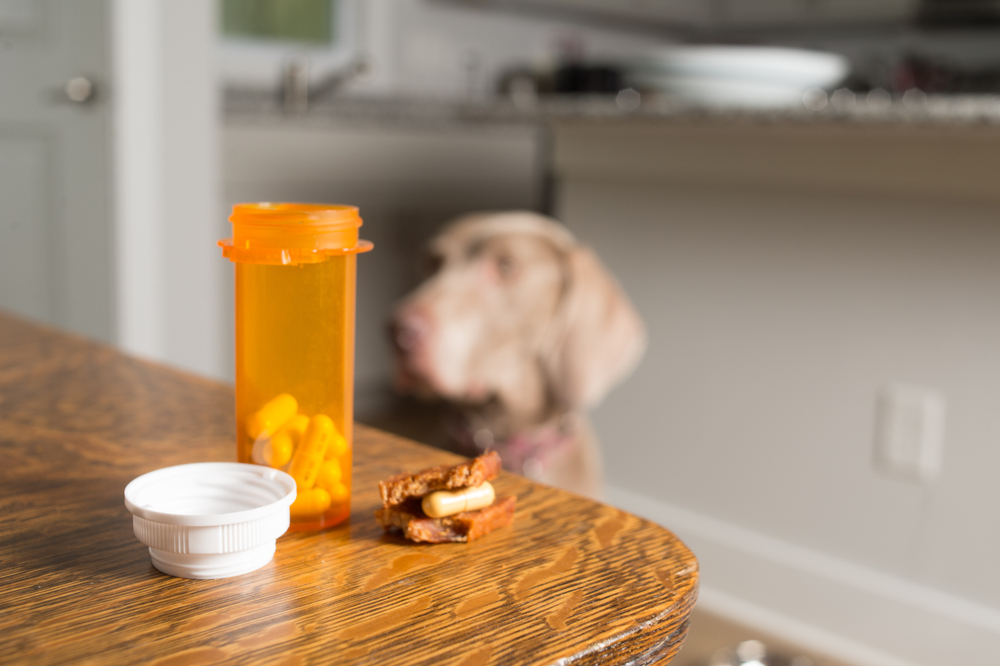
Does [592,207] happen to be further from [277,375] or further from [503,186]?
[277,375]

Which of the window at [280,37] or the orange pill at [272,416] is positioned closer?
the orange pill at [272,416]

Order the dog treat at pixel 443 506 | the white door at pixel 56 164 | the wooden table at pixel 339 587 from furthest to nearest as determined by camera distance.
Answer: the white door at pixel 56 164
the dog treat at pixel 443 506
the wooden table at pixel 339 587

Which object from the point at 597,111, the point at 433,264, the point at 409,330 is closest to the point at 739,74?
the point at 597,111

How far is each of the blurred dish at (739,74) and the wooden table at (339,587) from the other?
1402 millimetres

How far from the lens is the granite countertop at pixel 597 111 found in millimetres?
1395

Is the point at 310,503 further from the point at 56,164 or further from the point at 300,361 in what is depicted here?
the point at 56,164

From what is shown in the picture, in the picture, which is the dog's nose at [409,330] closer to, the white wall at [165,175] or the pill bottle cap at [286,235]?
the white wall at [165,175]

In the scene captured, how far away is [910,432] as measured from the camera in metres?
1.61

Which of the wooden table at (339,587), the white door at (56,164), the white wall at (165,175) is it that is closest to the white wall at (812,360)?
the white wall at (165,175)

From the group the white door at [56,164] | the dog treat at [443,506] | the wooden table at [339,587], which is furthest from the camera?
the white door at [56,164]

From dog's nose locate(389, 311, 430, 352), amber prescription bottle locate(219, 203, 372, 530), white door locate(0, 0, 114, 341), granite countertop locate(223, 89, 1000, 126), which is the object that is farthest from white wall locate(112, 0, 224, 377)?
amber prescription bottle locate(219, 203, 372, 530)

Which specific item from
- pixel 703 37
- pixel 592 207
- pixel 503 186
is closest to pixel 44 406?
pixel 592 207

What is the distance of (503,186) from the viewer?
3.12 metres

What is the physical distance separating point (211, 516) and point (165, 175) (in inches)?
74.4
